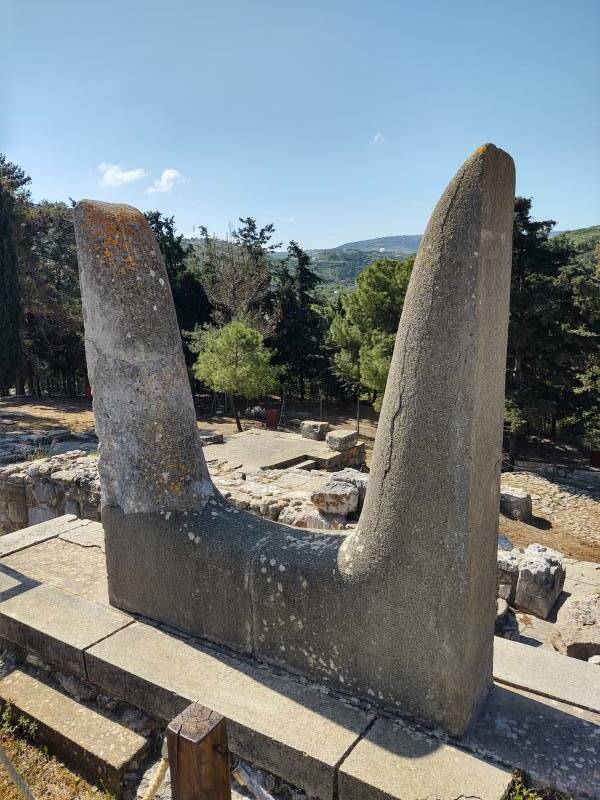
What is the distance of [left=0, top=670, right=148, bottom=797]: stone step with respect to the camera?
2855 millimetres

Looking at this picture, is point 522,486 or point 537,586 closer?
point 537,586

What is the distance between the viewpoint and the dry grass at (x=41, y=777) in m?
2.86

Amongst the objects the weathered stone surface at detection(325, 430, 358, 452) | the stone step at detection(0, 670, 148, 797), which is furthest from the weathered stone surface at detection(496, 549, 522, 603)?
the weathered stone surface at detection(325, 430, 358, 452)

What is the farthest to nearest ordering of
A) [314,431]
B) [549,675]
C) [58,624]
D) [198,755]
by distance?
1. [314,431]
2. [58,624]
3. [549,675]
4. [198,755]

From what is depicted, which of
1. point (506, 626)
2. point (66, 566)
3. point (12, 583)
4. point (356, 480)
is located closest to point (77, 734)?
point (12, 583)

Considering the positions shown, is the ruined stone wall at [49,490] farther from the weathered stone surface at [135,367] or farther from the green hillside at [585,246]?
the green hillside at [585,246]

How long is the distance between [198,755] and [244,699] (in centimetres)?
123

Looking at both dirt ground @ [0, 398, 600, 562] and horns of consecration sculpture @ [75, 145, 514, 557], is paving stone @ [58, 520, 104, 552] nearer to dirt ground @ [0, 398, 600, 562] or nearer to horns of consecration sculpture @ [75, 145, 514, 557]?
horns of consecration sculpture @ [75, 145, 514, 557]

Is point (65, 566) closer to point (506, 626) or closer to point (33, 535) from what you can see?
point (33, 535)

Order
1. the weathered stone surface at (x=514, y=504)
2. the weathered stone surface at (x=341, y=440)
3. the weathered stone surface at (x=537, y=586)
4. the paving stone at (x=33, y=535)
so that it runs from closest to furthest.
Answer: the paving stone at (x=33, y=535), the weathered stone surface at (x=537, y=586), the weathered stone surface at (x=514, y=504), the weathered stone surface at (x=341, y=440)

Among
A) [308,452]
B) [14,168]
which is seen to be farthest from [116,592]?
[14,168]

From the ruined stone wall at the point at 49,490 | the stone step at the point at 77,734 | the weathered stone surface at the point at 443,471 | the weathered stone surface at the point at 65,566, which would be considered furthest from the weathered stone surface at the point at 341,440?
the weathered stone surface at the point at 443,471

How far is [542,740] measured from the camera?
243cm

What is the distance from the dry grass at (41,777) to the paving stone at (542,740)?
195cm
